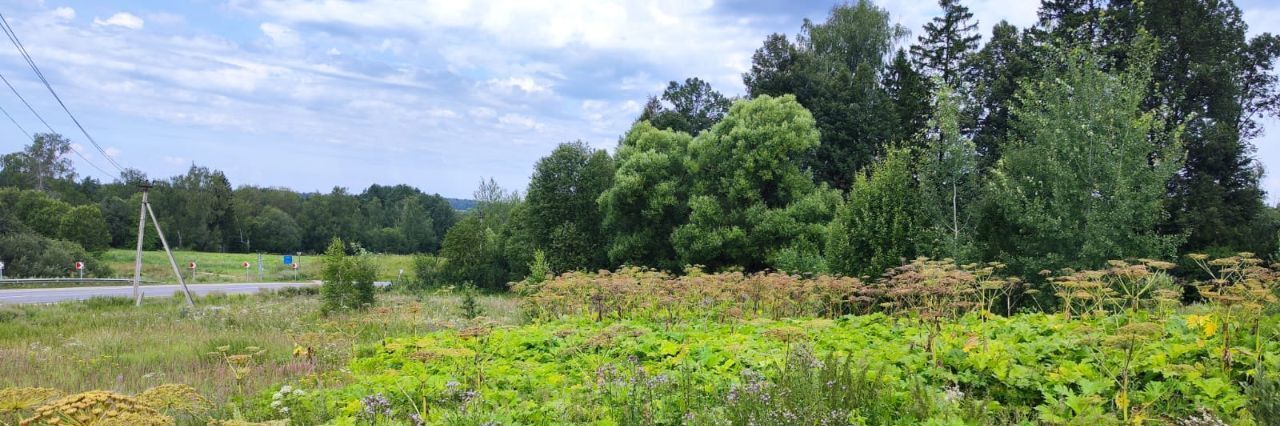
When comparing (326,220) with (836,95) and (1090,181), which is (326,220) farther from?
(1090,181)

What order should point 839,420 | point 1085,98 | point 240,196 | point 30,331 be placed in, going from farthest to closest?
point 240,196 < point 1085,98 < point 30,331 < point 839,420

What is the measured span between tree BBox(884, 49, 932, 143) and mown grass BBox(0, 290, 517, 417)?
19.9m

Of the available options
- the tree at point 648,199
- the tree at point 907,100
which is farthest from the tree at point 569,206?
the tree at point 907,100

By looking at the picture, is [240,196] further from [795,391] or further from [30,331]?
[795,391]

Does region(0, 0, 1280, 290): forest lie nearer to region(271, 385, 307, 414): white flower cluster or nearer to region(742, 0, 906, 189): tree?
region(742, 0, 906, 189): tree

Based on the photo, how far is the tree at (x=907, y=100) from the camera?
93.8 feet

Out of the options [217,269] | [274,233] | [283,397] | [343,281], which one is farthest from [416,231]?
[283,397]

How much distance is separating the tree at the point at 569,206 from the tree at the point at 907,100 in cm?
1207

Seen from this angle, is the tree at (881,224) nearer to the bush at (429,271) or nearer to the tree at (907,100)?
the tree at (907,100)

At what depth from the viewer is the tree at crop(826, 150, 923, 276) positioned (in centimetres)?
1434

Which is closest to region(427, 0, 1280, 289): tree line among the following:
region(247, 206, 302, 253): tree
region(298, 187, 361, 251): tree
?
region(298, 187, 361, 251): tree

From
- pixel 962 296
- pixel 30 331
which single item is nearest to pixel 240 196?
pixel 30 331

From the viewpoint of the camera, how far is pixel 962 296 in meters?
8.39

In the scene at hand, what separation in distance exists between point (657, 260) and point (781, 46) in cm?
1131
